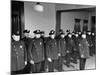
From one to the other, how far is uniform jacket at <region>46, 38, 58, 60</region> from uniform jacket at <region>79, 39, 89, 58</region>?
45cm

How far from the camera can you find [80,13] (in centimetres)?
275

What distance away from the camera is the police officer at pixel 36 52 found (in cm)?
257

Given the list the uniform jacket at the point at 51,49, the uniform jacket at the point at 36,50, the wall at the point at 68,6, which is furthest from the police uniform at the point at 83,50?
the uniform jacket at the point at 36,50

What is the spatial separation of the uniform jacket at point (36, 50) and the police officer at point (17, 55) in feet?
0.39

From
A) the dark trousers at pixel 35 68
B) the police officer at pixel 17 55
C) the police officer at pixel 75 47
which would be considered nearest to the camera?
the police officer at pixel 17 55

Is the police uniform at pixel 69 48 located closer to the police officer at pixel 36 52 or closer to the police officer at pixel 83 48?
the police officer at pixel 83 48

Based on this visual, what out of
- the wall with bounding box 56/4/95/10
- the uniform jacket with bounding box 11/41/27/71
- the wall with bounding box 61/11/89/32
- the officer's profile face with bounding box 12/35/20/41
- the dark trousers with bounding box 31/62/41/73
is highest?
the wall with bounding box 56/4/95/10

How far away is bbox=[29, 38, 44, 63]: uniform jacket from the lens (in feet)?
8.46

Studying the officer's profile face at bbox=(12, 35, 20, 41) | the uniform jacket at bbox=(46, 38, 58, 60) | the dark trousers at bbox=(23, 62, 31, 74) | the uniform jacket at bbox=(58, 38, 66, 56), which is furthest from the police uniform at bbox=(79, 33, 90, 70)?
the officer's profile face at bbox=(12, 35, 20, 41)

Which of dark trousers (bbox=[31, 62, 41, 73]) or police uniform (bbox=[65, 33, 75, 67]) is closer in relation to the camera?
dark trousers (bbox=[31, 62, 41, 73])

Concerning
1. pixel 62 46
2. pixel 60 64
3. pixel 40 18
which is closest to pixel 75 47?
pixel 62 46

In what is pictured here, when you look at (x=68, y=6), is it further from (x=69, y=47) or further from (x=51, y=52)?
(x=51, y=52)

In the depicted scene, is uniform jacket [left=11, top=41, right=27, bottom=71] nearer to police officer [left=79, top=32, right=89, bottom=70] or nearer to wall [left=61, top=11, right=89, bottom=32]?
wall [left=61, top=11, right=89, bottom=32]
